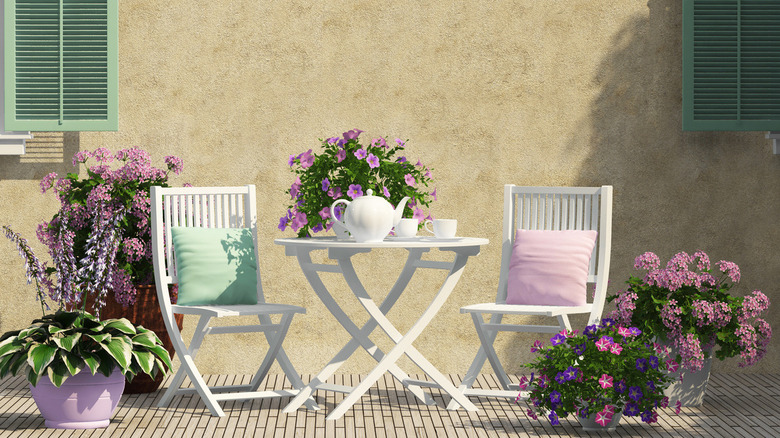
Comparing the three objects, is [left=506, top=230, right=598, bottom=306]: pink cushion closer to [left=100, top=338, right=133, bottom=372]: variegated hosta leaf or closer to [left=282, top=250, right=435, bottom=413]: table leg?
[left=282, top=250, right=435, bottom=413]: table leg

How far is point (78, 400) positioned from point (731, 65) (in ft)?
12.4

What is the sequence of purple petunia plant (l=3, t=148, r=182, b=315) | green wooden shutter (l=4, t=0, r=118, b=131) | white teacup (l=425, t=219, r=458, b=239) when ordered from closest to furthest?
white teacup (l=425, t=219, r=458, b=239), purple petunia plant (l=3, t=148, r=182, b=315), green wooden shutter (l=4, t=0, r=118, b=131)

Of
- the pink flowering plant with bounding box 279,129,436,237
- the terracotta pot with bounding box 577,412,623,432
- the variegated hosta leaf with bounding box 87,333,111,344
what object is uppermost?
the pink flowering plant with bounding box 279,129,436,237

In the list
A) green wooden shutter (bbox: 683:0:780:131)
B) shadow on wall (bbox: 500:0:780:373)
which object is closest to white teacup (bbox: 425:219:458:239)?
shadow on wall (bbox: 500:0:780:373)

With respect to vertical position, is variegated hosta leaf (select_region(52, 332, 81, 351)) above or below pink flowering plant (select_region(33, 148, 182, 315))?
below

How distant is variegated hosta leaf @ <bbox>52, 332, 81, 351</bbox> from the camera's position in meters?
A: 3.83

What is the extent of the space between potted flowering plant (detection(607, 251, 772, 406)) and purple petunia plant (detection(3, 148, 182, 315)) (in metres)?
2.34

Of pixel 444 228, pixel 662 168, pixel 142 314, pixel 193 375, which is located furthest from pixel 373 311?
pixel 662 168

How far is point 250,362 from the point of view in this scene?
209 inches

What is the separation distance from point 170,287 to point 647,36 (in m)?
2.95

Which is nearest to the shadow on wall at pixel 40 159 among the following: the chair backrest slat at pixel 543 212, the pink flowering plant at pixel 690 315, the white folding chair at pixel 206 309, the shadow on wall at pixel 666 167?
the white folding chair at pixel 206 309

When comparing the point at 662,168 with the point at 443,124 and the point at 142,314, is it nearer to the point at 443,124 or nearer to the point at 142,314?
the point at 443,124

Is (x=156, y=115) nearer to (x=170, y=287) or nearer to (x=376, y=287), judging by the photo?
(x=170, y=287)

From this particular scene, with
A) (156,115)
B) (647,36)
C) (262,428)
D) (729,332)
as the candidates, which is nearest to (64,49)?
(156,115)
